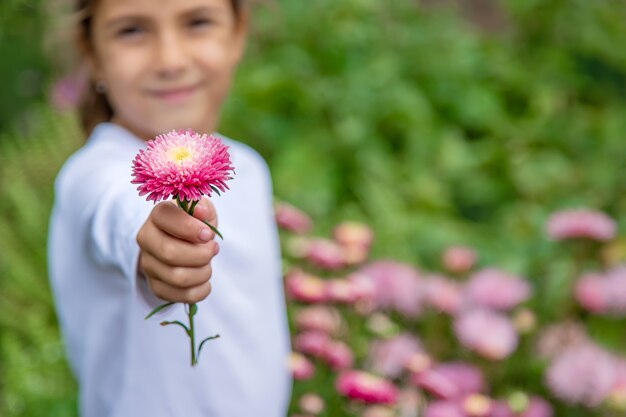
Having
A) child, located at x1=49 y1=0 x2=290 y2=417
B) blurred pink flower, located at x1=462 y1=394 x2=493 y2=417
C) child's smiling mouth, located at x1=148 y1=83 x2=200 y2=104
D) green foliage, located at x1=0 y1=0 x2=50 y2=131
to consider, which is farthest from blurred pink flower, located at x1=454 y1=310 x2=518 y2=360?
green foliage, located at x1=0 y1=0 x2=50 y2=131

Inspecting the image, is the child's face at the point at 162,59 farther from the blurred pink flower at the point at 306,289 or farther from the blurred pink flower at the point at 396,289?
the blurred pink flower at the point at 396,289

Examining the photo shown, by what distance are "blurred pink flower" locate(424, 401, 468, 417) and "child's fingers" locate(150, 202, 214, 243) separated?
0.80m

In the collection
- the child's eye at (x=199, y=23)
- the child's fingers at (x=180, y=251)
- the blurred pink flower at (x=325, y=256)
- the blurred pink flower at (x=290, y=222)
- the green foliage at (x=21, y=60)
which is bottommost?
the green foliage at (x=21, y=60)

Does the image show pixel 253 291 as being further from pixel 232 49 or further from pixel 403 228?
pixel 403 228

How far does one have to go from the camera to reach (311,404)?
1399 mm

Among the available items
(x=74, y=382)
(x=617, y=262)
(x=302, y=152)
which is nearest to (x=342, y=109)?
(x=302, y=152)

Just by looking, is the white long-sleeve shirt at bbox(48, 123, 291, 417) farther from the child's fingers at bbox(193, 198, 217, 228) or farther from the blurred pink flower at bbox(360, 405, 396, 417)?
the blurred pink flower at bbox(360, 405, 396, 417)

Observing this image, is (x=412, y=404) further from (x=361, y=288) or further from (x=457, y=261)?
(x=457, y=261)

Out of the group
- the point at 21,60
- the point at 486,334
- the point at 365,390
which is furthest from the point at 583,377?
the point at 21,60

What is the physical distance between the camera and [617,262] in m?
1.91

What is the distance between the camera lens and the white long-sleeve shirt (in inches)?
35.2

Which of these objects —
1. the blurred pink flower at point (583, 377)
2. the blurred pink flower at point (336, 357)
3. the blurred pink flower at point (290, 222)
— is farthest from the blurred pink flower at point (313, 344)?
the blurred pink flower at point (583, 377)

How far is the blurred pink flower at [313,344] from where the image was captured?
1465mm

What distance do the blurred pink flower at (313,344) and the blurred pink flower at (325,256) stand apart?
19 centimetres
